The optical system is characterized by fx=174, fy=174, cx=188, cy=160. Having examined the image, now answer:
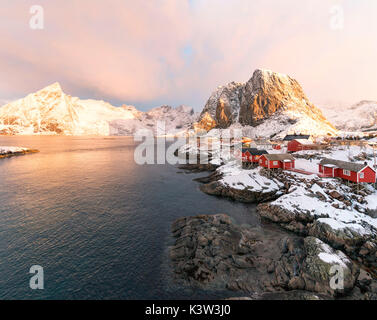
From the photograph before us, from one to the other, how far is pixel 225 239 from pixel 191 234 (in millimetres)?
4537

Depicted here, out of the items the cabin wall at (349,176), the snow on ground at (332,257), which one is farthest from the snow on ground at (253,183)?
the snow on ground at (332,257)

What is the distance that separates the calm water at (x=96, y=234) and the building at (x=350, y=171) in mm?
19814

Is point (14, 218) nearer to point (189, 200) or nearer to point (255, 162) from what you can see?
point (189, 200)

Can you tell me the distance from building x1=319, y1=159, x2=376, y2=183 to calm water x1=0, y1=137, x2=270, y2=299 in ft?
65.0

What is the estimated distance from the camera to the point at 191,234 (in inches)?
927

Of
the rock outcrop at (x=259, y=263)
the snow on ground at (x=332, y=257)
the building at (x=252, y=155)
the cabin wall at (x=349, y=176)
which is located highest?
the building at (x=252, y=155)

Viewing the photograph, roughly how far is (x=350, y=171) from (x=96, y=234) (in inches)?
1813

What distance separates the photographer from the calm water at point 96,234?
53.4 ft

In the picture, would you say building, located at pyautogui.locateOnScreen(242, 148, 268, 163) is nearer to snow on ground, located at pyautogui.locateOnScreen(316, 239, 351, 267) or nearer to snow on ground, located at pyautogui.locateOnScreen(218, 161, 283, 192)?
snow on ground, located at pyautogui.locateOnScreen(218, 161, 283, 192)

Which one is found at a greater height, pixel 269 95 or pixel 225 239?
pixel 269 95

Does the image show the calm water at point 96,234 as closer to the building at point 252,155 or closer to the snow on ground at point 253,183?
the snow on ground at point 253,183

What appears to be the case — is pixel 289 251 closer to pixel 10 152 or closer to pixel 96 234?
pixel 96 234

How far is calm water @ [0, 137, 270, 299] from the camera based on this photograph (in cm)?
1628
